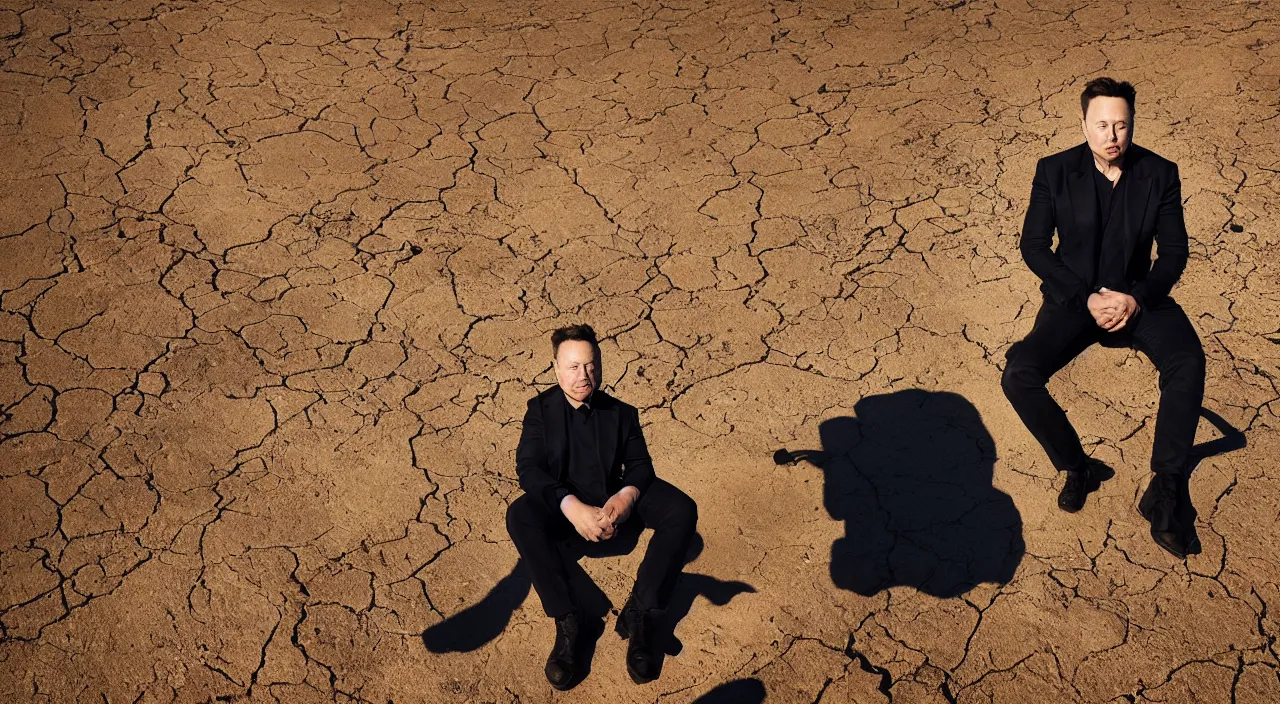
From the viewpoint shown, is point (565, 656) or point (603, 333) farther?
point (603, 333)

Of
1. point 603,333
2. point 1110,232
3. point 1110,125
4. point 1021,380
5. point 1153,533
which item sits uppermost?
point 1110,125

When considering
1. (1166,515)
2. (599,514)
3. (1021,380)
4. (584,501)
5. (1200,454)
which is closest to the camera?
(599,514)

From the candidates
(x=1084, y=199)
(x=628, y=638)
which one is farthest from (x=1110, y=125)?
(x=628, y=638)

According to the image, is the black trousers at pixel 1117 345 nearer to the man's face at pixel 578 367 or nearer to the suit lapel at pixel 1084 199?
the suit lapel at pixel 1084 199

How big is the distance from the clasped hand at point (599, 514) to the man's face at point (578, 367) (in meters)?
0.34

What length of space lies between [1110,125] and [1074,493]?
133cm

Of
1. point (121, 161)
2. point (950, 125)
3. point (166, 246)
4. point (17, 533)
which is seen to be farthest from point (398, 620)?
point (950, 125)

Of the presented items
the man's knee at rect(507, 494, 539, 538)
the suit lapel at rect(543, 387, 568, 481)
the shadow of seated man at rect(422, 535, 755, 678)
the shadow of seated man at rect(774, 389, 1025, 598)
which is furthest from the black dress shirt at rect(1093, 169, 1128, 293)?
the man's knee at rect(507, 494, 539, 538)

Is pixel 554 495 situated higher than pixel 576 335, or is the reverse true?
pixel 576 335

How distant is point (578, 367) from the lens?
350cm

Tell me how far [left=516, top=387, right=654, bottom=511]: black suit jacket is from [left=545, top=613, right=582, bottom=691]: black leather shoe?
16.8 inches

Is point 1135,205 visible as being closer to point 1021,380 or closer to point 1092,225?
point 1092,225

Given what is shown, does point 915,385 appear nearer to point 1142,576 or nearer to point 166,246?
point 1142,576

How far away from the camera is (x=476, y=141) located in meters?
6.19
